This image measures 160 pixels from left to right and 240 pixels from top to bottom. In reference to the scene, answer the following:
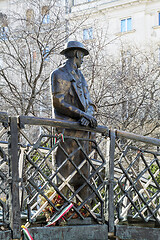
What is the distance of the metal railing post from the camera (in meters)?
3.41

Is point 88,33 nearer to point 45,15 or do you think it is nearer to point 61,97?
point 45,15

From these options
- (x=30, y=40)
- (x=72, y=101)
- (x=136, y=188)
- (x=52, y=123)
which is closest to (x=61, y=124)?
(x=52, y=123)

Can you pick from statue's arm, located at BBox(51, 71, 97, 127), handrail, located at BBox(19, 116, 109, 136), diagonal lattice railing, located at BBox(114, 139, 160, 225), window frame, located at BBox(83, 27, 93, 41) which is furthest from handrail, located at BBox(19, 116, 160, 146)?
window frame, located at BBox(83, 27, 93, 41)

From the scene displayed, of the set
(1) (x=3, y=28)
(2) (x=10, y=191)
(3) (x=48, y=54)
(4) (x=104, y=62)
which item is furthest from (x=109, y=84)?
(2) (x=10, y=191)

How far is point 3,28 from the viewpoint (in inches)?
489

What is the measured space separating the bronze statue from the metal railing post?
37.8 inches

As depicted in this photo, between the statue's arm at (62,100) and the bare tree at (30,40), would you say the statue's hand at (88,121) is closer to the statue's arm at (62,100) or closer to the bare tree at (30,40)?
the statue's arm at (62,100)

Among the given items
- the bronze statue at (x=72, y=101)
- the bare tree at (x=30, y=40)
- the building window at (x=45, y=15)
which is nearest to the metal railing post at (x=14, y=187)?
the bronze statue at (x=72, y=101)

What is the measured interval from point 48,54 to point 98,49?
8.73 feet

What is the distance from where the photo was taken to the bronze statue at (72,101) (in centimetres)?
457

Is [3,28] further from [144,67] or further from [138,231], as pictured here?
[138,231]

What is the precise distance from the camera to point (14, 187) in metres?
3.47

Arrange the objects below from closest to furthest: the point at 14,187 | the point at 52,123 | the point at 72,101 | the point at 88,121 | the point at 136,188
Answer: the point at 14,187 < the point at 52,123 < the point at 88,121 < the point at 136,188 < the point at 72,101

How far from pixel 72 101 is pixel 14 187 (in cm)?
171
